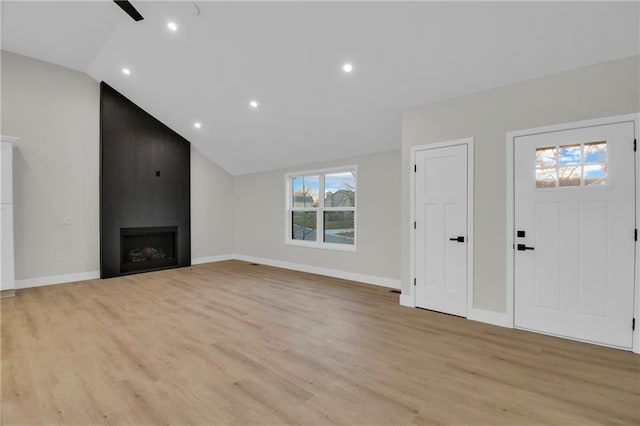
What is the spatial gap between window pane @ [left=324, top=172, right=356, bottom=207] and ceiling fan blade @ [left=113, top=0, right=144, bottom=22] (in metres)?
3.85

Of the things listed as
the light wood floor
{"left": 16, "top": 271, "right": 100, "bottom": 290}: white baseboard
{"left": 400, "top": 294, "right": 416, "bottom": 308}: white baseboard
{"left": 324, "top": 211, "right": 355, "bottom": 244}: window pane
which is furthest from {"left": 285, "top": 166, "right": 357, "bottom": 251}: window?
{"left": 16, "top": 271, "right": 100, "bottom": 290}: white baseboard

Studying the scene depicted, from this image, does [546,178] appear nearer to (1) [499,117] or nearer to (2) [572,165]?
(2) [572,165]

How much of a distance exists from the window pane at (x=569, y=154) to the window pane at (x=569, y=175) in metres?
0.06

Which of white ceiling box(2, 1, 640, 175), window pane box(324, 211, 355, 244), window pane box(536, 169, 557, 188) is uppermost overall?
white ceiling box(2, 1, 640, 175)

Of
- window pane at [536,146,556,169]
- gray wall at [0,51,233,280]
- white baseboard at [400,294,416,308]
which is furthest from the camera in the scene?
gray wall at [0,51,233,280]

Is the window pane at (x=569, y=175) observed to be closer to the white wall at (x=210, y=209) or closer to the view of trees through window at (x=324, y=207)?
the view of trees through window at (x=324, y=207)

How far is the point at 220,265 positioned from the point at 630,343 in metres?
6.79

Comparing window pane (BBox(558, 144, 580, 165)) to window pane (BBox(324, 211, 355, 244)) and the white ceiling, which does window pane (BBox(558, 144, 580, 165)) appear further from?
window pane (BBox(324, 211, 355, 244))

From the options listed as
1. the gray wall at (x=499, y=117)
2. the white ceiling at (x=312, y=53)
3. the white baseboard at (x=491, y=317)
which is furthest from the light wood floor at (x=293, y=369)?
the white ceiling at (x=312, y=53)

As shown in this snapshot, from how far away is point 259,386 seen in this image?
2.08 meters

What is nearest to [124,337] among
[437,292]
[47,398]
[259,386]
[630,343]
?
[47,398]

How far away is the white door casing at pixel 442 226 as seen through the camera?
350 centimetres

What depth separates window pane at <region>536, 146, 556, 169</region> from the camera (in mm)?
3012

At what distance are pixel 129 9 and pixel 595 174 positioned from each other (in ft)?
17.9
